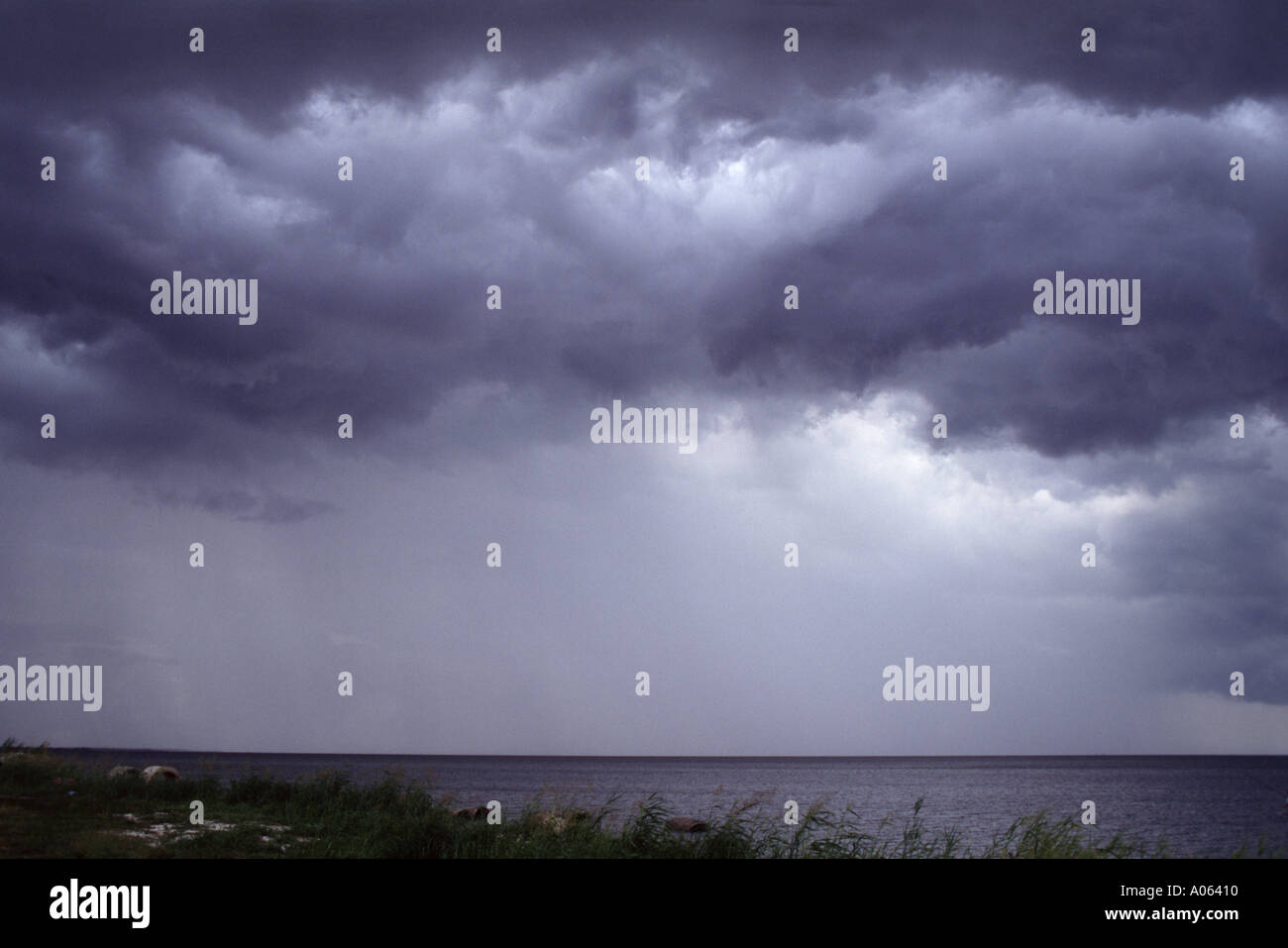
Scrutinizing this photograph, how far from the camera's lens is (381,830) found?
668 inches

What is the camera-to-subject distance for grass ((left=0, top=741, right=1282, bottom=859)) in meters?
13.8

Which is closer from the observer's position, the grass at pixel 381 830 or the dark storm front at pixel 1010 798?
the grass at pixel 381 830

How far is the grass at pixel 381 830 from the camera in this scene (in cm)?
1380

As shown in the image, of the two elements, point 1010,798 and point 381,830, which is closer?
point 381,830

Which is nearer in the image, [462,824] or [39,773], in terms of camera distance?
[462,824]

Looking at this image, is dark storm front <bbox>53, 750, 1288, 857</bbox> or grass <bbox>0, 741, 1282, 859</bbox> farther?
dark storm front <bbox>53, 750, 1288, 857</bbox>

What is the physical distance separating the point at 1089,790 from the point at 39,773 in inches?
4185

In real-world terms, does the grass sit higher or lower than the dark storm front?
higher

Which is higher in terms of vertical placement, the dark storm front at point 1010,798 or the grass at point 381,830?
the grass at point 381,830
